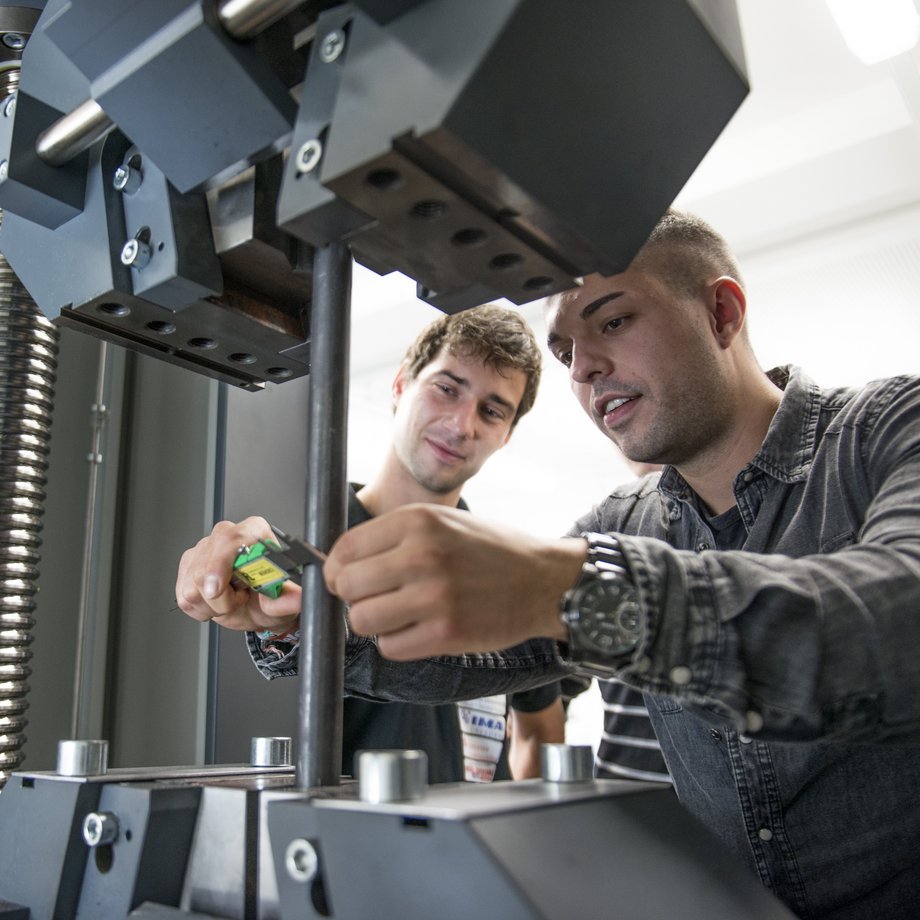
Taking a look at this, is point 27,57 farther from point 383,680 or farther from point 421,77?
point 383,680

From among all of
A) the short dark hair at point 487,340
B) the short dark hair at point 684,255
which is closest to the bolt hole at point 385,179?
the short dark hair at point 684,255

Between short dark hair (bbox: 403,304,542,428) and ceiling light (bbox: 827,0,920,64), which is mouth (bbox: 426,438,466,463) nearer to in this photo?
short dark hair (bbox: 403,304,542,428)

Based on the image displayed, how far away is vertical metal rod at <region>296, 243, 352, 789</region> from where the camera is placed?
1.71 ft

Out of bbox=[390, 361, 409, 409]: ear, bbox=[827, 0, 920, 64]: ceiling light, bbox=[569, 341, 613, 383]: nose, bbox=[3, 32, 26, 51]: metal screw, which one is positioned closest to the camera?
bbox=[3, 32, 26, 51]: metal screw

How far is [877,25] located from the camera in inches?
85.2

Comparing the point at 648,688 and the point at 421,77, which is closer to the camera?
the point at 421,77

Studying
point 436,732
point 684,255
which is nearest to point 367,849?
point 684,255

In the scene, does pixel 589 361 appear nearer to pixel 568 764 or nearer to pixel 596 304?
pixel 596 304

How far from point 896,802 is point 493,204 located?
2.54 feet

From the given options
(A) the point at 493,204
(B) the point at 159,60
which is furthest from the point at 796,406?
(B) the point at 159,60

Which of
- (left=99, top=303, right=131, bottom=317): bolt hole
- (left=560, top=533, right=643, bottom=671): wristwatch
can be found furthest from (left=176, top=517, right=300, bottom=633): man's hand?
(left=560, top=533, right=643, bottom=671): wristwatch

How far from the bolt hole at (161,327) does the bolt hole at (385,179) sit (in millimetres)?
268

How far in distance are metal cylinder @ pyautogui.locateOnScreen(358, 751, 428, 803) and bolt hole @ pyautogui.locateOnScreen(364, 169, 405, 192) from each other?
31cm

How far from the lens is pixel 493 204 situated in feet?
1.57
